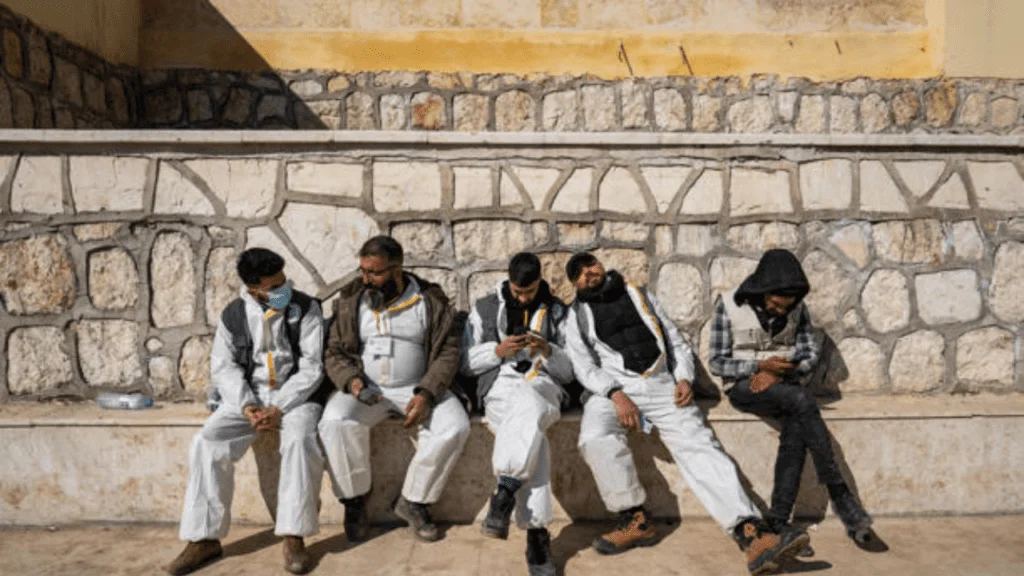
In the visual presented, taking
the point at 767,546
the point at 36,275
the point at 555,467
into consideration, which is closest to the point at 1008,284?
the point at 767,546

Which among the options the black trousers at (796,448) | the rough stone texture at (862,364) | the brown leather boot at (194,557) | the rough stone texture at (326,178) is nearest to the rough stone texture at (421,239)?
the rough stone texture at (326,178)

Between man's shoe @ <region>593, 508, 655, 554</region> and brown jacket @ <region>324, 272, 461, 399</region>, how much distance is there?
3.31 ft

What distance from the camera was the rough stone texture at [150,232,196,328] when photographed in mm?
4242

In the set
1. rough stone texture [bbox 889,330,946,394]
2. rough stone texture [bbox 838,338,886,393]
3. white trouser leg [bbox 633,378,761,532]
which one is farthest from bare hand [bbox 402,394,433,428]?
rough stone texture [bbox 889,330,946,394]

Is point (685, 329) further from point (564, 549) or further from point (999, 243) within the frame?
point (999, 243)

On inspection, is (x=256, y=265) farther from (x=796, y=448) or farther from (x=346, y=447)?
(x=796, y=448)

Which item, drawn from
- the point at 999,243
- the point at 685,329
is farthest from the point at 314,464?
the point at 999,243

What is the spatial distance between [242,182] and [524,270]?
5.32 ft

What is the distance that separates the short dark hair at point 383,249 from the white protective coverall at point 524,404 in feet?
1.61

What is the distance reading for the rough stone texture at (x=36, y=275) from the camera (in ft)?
13.8

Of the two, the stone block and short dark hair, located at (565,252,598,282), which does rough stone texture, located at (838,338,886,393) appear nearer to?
the stone block

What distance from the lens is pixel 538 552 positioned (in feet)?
11.1

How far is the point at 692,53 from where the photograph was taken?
6.86 meters

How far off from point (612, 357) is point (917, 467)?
1580 millimetres
